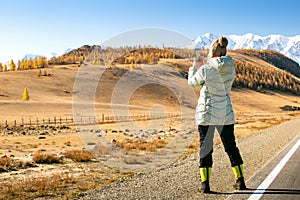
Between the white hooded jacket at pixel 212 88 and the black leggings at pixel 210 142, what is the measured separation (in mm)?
165

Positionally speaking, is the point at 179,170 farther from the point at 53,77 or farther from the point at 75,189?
the point at 53,77

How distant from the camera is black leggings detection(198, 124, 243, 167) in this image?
6.71 metres

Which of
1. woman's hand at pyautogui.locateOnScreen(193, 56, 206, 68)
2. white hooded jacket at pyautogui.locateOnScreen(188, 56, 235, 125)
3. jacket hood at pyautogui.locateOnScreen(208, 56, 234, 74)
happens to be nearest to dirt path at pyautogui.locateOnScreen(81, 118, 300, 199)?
white hooded jacket at pyautogui.locateOnScreen(188, 56, 235, 125)

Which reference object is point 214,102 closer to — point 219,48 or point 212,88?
point 212,88

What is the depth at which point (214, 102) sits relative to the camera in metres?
6.64

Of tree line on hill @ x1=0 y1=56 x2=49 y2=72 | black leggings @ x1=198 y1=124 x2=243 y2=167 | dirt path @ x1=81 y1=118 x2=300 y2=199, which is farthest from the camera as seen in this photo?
tree line on hill @ x1=0 y1=56 x2=49 y2=72

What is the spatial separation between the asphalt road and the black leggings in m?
0.64

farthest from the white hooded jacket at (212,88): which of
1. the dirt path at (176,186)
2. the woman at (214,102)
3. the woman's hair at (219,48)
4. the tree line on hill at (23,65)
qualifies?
the tree line on hill at (23,65)

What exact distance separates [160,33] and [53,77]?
12054 centimetres

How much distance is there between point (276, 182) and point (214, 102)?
7.60ft

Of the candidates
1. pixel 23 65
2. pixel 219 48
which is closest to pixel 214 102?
pixel 219 48

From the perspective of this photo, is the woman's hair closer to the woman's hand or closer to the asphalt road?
the woman's hand

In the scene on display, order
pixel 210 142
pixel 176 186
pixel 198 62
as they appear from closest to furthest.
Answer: pixel 210 142
pixel 198 62
pixel 176 186

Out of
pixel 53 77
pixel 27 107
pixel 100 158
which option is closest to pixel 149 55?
pixel 53 77
